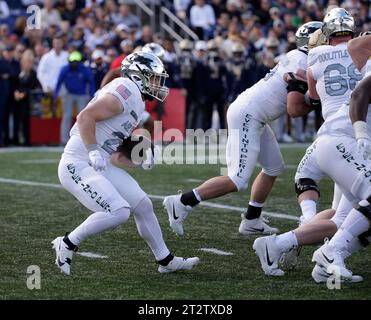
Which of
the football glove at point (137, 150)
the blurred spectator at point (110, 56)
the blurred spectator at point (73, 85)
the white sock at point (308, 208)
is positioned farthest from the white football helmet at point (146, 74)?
the blurred spectator at point (110, 56)

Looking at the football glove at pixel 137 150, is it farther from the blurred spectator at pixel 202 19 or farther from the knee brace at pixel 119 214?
the blurred spectator at pixel 202 19

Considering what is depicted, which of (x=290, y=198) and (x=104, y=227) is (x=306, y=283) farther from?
(x=290, y=198)

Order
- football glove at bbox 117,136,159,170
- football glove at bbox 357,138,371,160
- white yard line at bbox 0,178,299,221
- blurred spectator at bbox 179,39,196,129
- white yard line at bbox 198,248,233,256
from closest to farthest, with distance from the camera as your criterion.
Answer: football glove at bbox 357,138,371,160 → football glove at bbox 117,136,159,170 → white yard line at bbox 198,248,233,256 → white yard line at bbox 0,178,299,221 → blurred spectator at bbox 179,39,196,129

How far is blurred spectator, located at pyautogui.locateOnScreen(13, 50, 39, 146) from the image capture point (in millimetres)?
15523

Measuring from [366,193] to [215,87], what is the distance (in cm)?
1156

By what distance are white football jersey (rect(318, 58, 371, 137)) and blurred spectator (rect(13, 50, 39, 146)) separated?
10.3 meters

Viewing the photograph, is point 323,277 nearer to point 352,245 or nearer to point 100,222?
point 352,245

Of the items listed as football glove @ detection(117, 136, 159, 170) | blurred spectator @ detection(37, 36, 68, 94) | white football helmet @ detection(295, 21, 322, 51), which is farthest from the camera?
blurred spectator @ detection(37, 36, 68, 94)

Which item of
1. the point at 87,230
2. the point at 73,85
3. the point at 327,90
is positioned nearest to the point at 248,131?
the point at 327,90

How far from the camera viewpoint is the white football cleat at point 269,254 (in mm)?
5738

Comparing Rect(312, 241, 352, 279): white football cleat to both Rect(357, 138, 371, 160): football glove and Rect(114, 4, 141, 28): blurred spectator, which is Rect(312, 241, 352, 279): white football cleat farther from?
Rect(114, 4, 141, 28): blurred spectator

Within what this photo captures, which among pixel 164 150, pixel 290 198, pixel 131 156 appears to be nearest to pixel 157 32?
pixel 164 150

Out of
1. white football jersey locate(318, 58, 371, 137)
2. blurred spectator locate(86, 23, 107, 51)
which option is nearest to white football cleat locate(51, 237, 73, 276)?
white football jersey locate(318, 58, 371, 137)

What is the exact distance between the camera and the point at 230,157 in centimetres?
725
